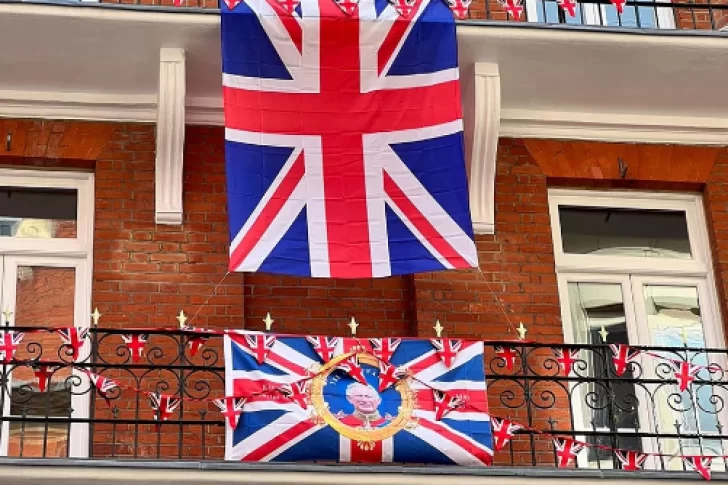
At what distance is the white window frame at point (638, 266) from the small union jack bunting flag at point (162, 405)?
3147 mm

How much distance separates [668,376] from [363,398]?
2734mm

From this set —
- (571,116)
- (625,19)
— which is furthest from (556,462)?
(625,19)

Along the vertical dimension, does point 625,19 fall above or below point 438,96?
above

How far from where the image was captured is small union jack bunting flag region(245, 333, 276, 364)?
1124 centimetres

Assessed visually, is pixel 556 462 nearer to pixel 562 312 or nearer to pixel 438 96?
pixel 562 312

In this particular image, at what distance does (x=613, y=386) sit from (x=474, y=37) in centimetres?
Answer: 278

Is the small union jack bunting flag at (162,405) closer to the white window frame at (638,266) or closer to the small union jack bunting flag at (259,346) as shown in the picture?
the small union jack bunting flag at (259,346)

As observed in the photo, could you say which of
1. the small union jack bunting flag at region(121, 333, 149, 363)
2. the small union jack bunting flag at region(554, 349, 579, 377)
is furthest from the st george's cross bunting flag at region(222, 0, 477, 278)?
the small union jack bunting flag at region(554, 349, 579, 377)

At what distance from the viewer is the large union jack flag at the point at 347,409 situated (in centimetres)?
1098

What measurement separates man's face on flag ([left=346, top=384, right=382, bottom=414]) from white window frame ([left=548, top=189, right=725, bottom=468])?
80.5 inches

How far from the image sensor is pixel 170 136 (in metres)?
12.3

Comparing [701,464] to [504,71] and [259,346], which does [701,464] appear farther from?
[504,71]

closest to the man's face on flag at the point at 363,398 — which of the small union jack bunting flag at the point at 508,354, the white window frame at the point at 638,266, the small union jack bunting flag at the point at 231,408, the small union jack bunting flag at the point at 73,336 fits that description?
the small union jack bunting flag at the point at 231,408

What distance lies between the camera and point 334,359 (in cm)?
1132
